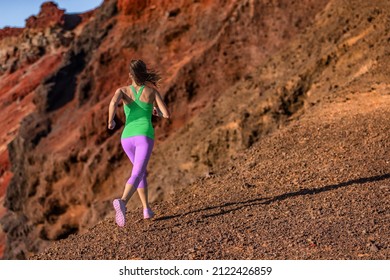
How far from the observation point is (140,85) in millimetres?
6898

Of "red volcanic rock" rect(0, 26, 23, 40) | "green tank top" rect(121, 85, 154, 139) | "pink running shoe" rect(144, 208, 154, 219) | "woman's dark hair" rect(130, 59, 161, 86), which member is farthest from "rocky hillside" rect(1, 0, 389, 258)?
"red volcanic rock" rect(0, 26, 23, 40)

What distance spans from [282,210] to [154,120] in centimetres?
1564

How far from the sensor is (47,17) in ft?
158

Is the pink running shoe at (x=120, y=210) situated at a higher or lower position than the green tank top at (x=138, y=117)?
lower

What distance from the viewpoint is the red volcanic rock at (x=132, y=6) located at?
27.7 meters

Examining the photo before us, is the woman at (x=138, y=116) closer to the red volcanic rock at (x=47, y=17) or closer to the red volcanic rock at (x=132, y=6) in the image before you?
the red volcanic rock at (x=132, y=6)

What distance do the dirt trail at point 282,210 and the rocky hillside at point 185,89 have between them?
254 mm

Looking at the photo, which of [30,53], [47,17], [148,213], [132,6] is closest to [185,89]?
[132,6]

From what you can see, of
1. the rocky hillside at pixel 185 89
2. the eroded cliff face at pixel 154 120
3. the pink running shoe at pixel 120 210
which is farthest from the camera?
the eroded cliff face at pixel 154 120

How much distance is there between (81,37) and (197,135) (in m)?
15.1

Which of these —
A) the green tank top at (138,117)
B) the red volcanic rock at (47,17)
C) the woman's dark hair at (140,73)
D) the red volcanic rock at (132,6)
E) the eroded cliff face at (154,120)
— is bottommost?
the eroded cliff face at (154,120)

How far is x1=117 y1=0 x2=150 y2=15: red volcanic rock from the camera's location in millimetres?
27719

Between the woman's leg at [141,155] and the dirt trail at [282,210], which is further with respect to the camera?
the woman's leg at [141,155]

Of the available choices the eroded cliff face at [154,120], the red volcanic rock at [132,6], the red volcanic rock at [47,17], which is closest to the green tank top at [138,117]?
the eroded cliff face at [154,120]
